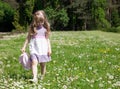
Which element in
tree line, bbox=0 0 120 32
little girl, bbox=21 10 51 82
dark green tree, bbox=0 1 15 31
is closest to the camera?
little girl, bbox=21 10 51 82

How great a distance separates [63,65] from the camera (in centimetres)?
1390

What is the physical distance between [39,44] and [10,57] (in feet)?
18.2

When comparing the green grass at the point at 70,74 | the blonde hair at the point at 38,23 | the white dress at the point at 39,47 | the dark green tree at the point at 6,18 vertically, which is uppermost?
the blonde hair at the point at 38,23

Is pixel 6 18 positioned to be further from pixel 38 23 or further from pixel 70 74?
pixel 38 23

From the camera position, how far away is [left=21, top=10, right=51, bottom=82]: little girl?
1100cm

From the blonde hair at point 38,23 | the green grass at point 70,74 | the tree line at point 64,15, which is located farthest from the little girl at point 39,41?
the tree line at point 64,15

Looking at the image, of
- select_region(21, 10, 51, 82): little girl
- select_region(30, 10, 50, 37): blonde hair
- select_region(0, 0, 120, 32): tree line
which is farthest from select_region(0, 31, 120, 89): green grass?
select_region(0, 0, 120, 32): tree line

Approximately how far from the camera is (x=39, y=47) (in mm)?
11125

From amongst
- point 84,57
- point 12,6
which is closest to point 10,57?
point 84,57

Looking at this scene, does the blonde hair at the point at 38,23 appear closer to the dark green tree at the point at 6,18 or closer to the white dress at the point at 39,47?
the white dress at the point at 39,47

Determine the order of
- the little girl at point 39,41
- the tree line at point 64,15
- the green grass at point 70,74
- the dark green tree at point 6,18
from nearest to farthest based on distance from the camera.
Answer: the green grass at point 70,74 → the little girl at point 39,41 → the tree line at point 64,15 → the dark green tree at point 6,18

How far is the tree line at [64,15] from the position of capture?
71.6 m

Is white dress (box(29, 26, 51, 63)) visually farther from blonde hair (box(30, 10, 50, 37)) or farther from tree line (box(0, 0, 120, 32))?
tree line (box(0, 0, 120, 32))

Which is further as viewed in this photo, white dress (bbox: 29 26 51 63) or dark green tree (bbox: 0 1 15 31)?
dark green tree (bbox: 0 1 15 31)
